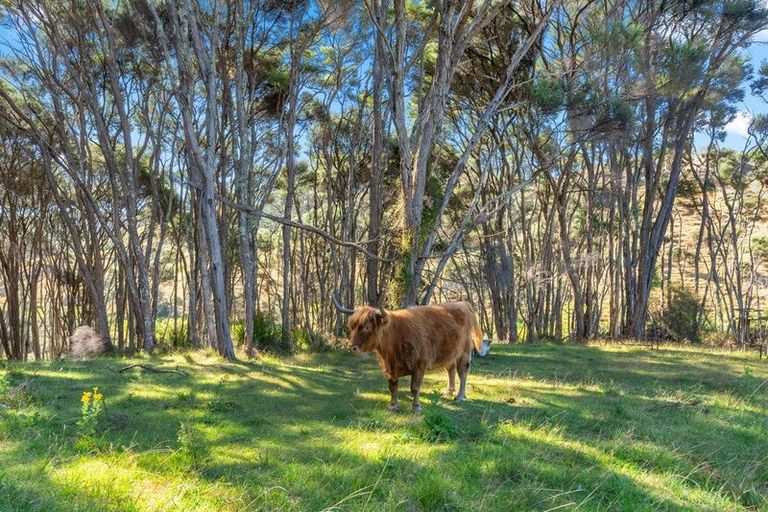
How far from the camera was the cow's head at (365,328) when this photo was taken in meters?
5.62

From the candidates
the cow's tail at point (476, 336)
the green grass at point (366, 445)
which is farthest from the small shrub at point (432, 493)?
the cow's tail at point (476, 336)

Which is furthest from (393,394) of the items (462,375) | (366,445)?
(366,445)

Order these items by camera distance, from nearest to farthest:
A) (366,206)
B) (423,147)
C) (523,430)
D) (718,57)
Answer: (523,430), (423,147), (718,57), (366,206)

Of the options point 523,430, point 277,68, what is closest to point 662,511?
point 523,430

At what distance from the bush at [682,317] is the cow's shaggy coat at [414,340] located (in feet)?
40.1

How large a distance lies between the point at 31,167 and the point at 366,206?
13166mm

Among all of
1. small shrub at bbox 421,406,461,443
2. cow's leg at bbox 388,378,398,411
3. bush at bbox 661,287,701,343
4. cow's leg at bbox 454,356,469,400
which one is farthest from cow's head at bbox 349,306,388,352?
bush at bbox 661,287,701,343

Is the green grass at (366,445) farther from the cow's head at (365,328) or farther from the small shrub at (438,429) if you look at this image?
the cow's head at (365,328)

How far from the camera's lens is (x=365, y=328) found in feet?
18.5

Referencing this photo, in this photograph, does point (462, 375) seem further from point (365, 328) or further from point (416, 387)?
point (365, 328)

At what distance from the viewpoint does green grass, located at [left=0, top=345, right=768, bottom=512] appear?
332 centimetres

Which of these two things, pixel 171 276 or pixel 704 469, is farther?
pixel 171 276

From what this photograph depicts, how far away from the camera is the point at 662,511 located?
3.38 metres

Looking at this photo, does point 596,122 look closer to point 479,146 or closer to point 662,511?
point 479,146
